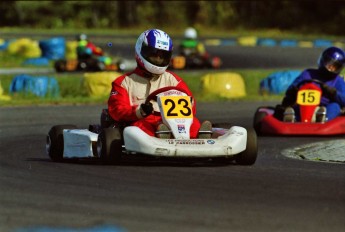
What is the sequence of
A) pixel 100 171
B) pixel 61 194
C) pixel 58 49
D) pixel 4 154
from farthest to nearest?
pixel 58 49 → pixel 4 154 → pixel 100 171 → pixel 61 194

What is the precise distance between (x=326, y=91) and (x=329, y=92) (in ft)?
0.13

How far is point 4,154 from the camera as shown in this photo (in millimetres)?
10250

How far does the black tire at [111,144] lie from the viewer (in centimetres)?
877

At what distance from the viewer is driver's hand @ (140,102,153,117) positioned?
29.6 feet

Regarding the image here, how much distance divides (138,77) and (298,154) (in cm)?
187

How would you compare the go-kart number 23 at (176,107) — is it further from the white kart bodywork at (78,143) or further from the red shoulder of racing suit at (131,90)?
the white kart bodywork at (78,143)

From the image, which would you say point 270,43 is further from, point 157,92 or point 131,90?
point 157,92

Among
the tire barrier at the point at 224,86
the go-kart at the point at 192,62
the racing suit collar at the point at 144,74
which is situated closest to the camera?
the racing suit collar at the point at 144,74

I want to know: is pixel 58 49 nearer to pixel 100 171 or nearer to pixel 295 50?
pixel 295 50

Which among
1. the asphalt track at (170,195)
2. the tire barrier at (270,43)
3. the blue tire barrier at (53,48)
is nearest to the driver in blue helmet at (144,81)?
the asphalt track at (170,195)

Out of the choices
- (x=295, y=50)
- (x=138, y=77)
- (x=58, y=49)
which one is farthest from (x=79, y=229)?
(x=295, y=50)

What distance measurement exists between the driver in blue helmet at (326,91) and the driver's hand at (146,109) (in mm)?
4090

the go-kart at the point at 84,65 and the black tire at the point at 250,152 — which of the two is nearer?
the black tire at the point at 250,152

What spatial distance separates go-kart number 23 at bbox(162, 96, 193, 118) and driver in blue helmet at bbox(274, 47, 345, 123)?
13.4 feet
